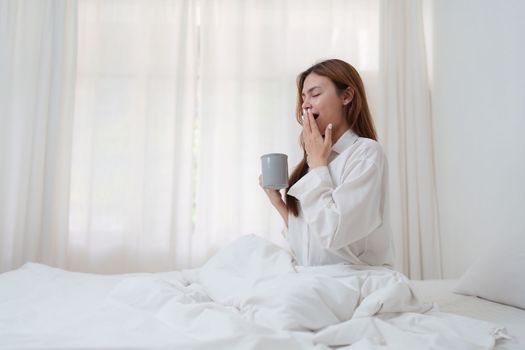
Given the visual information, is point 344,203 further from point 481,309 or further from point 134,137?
point 134,137

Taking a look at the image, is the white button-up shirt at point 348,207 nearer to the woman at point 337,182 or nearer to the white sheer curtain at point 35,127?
the woman at point 337,182

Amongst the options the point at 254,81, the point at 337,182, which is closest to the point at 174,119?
the point at 254,81

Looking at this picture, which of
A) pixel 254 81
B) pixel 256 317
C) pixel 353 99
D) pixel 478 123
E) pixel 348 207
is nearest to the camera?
pixel 256 317

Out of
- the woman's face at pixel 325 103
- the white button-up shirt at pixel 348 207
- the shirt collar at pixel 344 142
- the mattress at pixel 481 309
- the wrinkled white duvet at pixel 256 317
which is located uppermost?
the woman's face at pixel 325 103

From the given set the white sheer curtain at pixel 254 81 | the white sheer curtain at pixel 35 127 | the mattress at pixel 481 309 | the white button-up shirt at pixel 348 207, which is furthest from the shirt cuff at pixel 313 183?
the white sheer curtain at pixel 35 127

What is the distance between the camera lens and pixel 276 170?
1.22 m

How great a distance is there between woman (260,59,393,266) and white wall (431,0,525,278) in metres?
0.56

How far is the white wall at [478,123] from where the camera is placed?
1.64 metres

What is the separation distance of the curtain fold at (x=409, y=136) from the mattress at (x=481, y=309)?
2.88 feet

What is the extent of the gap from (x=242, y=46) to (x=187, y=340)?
85.9 inches

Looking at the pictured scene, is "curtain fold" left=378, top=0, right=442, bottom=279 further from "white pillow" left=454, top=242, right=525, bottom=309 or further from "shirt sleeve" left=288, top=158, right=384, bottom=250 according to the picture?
"shirt sleeve" left=288, top=158, right=384, bottom=250

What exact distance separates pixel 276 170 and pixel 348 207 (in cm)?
30

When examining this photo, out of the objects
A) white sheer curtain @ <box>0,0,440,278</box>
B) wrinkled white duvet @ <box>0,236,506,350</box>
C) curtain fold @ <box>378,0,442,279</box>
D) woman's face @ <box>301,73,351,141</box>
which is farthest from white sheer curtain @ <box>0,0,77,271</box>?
curtain fold @ <box>378,0,442,279</box>

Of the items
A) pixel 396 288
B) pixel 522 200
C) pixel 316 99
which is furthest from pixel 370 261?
pixel 522 200
